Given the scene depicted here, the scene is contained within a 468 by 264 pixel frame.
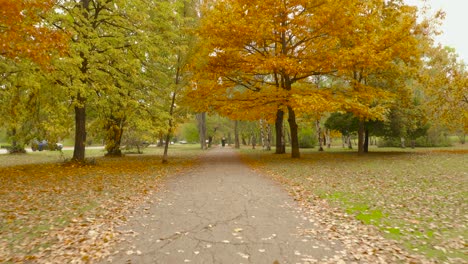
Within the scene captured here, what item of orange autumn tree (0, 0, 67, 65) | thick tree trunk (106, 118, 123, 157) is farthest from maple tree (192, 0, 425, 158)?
orange autumn tree (0, 0, 67, 65)

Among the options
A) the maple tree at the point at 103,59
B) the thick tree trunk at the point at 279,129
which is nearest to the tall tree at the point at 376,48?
the thick tree trunk at the point at 279,129

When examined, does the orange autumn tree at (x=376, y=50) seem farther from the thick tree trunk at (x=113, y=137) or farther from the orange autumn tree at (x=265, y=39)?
the thick tree trunk at (x=113, y=137)

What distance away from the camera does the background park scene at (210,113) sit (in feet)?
17.4

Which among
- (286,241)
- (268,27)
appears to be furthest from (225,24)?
(286,241)

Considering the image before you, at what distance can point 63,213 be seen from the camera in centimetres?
732

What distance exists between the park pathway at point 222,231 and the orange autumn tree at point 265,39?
33.3 feet

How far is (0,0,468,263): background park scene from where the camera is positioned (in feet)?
17.4

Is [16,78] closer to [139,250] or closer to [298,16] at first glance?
[139,250]

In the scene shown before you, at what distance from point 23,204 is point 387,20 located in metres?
24.0

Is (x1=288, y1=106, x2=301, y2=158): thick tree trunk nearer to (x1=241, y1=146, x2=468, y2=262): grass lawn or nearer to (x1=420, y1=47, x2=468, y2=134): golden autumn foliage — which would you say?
(x1=241, y1=146, x2=468, y2=262): grass lawn

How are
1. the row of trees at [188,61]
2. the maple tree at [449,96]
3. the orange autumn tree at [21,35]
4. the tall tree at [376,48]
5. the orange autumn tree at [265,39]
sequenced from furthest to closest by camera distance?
1. the maple tree at [449,96]
2. the orange autumn tree at [265,39]
3. the tall tree at [376,48]
4. the row of trees at [188,61]
5. the orange autumn tree at [21,35]

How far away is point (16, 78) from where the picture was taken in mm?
12945

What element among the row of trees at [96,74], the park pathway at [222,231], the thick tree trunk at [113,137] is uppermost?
the row of trees at [96,74]

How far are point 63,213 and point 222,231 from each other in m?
4.19
